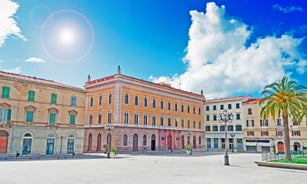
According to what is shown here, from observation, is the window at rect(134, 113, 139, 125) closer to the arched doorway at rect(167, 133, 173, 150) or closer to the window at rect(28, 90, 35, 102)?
the arched doorway at rect(167, 133, 173, 150)

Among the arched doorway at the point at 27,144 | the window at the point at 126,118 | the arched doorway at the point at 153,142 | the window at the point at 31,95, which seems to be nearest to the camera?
the arched doorway at the point at 27,144

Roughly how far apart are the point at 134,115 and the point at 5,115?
22714 mm

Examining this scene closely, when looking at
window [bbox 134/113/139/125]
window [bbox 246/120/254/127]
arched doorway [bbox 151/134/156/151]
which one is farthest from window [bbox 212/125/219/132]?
window [bbox 134/113/139/125]

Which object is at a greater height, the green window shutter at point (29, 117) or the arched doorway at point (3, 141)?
the green window shutter at point (29, 117)

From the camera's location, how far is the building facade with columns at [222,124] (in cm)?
6569

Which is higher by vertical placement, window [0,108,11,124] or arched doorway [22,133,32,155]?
window [0,108,11,124]

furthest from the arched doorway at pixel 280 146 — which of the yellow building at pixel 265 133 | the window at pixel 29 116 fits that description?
the window at pixel 29 116

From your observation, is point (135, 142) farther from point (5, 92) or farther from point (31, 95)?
point (5, 92)

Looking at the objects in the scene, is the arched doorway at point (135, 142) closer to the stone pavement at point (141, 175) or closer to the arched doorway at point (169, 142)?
the arched doorway at point (169, 142)

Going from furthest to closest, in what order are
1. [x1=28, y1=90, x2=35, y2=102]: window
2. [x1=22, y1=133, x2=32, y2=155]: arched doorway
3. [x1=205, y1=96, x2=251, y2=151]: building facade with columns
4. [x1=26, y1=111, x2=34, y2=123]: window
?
[x1=205, y1=96, x2=251, y2=151]: building facade with columns
[x1=28, y1=90, x2=35, y2=102]: window
[x1=26, y1=111, x2=34, y2=123]: window
[x1=22, y1=133, x2=32, y2=155]: arched doorway

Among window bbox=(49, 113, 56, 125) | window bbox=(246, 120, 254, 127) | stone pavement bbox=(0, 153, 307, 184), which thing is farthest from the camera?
window bbox=(246, 120, 254, 127)

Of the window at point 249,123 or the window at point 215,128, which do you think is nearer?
the window at point 249,123

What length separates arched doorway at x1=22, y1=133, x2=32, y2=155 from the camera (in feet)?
110

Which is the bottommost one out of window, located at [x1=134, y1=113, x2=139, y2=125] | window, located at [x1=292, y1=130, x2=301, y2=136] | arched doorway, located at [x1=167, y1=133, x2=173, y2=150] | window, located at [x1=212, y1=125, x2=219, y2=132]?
arched doorway, located at [x1=167, y1=133, x2=173, y2=150]
